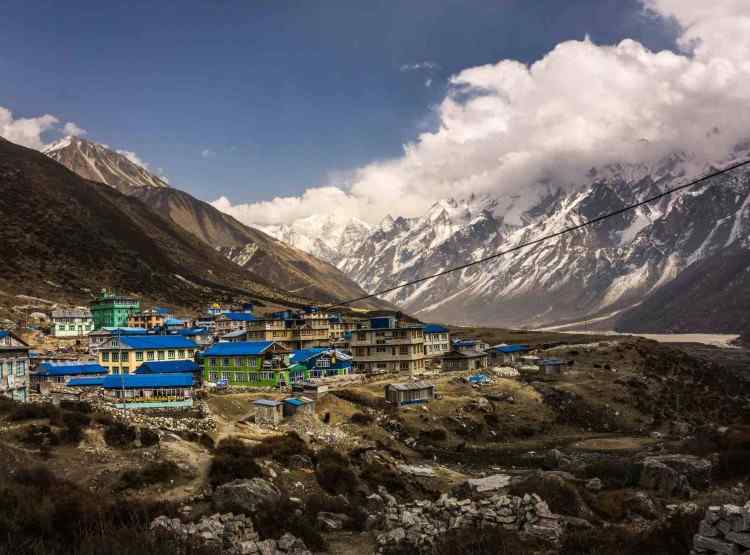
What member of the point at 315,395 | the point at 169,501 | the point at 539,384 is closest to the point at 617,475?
the point at 169,501

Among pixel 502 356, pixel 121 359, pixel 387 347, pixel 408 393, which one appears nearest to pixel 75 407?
pixel 121 359

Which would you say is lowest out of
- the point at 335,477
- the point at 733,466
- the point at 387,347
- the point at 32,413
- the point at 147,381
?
the point at 733,466

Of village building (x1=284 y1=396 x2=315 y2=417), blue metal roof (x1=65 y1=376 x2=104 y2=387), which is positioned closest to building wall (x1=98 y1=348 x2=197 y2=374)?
blue metal roof (x1=65 y1=376 x2=104 y2=387)

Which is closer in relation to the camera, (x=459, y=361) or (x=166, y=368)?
(x=166, y=368)

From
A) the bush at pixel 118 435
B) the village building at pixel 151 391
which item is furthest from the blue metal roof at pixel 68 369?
the bush at pixel 118 435

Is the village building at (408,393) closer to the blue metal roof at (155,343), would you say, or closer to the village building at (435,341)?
the blue metal roof at (155,343)

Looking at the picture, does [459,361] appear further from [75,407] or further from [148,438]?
[148,438]

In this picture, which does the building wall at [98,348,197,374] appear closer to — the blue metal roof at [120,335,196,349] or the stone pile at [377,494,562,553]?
the blue metal roof at [120,335,196,349]
